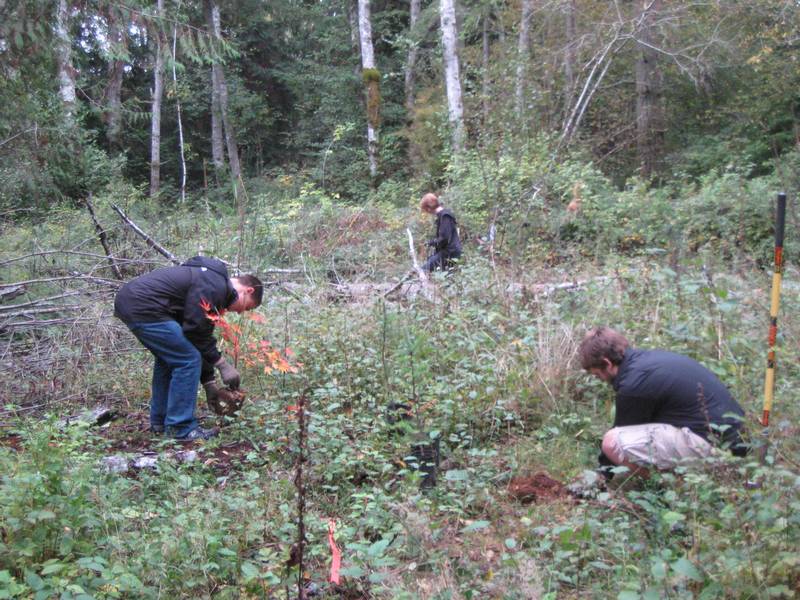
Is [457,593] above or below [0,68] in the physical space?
below

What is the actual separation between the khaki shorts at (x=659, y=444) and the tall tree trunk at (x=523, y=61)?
910 cm

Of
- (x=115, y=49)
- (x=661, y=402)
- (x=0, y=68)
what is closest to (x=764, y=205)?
(x=661, y=402)

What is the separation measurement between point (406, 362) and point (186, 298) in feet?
5.50

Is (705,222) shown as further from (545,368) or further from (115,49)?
(115,49)

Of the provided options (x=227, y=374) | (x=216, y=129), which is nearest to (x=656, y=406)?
(x=227, y=374)

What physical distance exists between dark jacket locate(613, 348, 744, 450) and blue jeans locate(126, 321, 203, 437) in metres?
2.99

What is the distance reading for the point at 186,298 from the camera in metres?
5.07

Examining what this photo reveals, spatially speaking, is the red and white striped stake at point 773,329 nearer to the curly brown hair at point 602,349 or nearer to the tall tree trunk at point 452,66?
the curly brown hair at point 602,349

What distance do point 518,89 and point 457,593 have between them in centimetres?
1253

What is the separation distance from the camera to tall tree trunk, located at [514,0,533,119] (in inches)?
502

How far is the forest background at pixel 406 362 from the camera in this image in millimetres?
3059

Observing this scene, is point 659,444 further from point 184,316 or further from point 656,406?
point 184,316

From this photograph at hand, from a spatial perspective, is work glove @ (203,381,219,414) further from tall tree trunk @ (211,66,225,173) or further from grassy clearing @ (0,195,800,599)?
tall tree trunk @ (211,66,225,173)

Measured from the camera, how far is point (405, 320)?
244 inches
